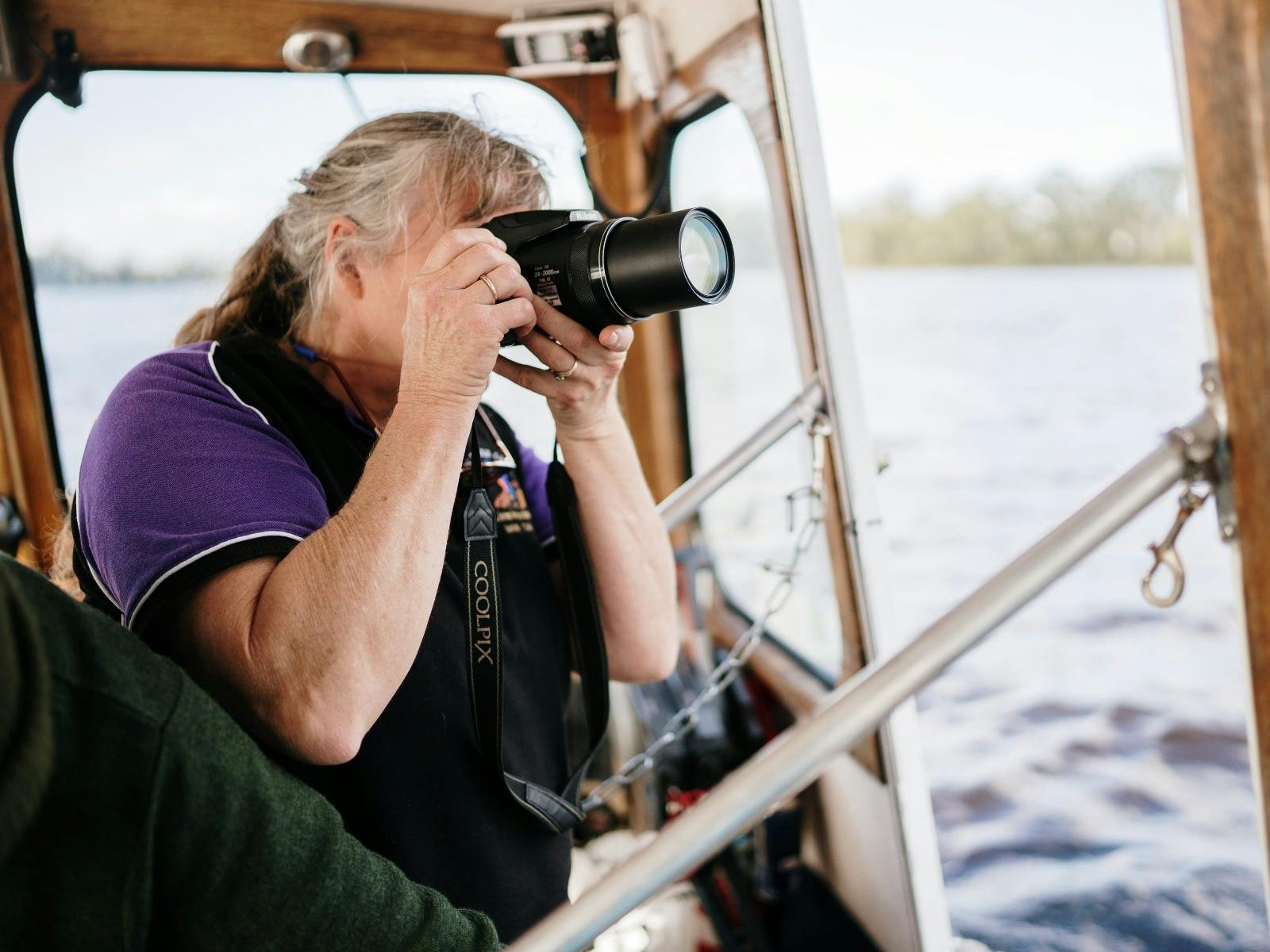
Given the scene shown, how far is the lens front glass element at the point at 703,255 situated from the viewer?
86cm

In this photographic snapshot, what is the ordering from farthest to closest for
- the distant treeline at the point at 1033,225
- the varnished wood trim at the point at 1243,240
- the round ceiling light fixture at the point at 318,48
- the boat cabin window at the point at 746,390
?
the distant treeline at the point at 1033,225
the boat cabin window at the point at 746,390
the round ceiling light fixture at the point at 318,48
the varnished wood trim at the point at 1243,240

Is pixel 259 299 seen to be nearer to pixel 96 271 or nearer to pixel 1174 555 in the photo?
pixel 96 271

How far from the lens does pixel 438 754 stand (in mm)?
890

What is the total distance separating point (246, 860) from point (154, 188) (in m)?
1.41

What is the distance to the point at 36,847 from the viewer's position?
0.52m

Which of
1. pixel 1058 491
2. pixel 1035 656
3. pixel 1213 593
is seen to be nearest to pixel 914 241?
pixel 1058 491

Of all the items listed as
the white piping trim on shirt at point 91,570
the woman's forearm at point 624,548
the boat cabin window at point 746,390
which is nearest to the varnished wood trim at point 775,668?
the boat cabin window at point 746,390

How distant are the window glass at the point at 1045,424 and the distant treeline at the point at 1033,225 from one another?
44mm

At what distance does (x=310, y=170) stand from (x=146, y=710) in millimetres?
710

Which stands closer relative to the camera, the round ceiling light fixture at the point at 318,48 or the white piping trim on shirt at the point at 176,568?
the white piping trim on shirt at the point at 176,568

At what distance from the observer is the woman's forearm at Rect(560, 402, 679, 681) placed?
3.64 feet

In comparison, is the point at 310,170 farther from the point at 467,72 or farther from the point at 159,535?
the point at 467,72

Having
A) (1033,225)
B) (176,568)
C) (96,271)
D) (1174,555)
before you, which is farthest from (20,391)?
(1033,225)

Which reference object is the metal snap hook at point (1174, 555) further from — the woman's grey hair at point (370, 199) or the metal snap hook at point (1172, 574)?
the woman's grey hair at point (370, 199)
